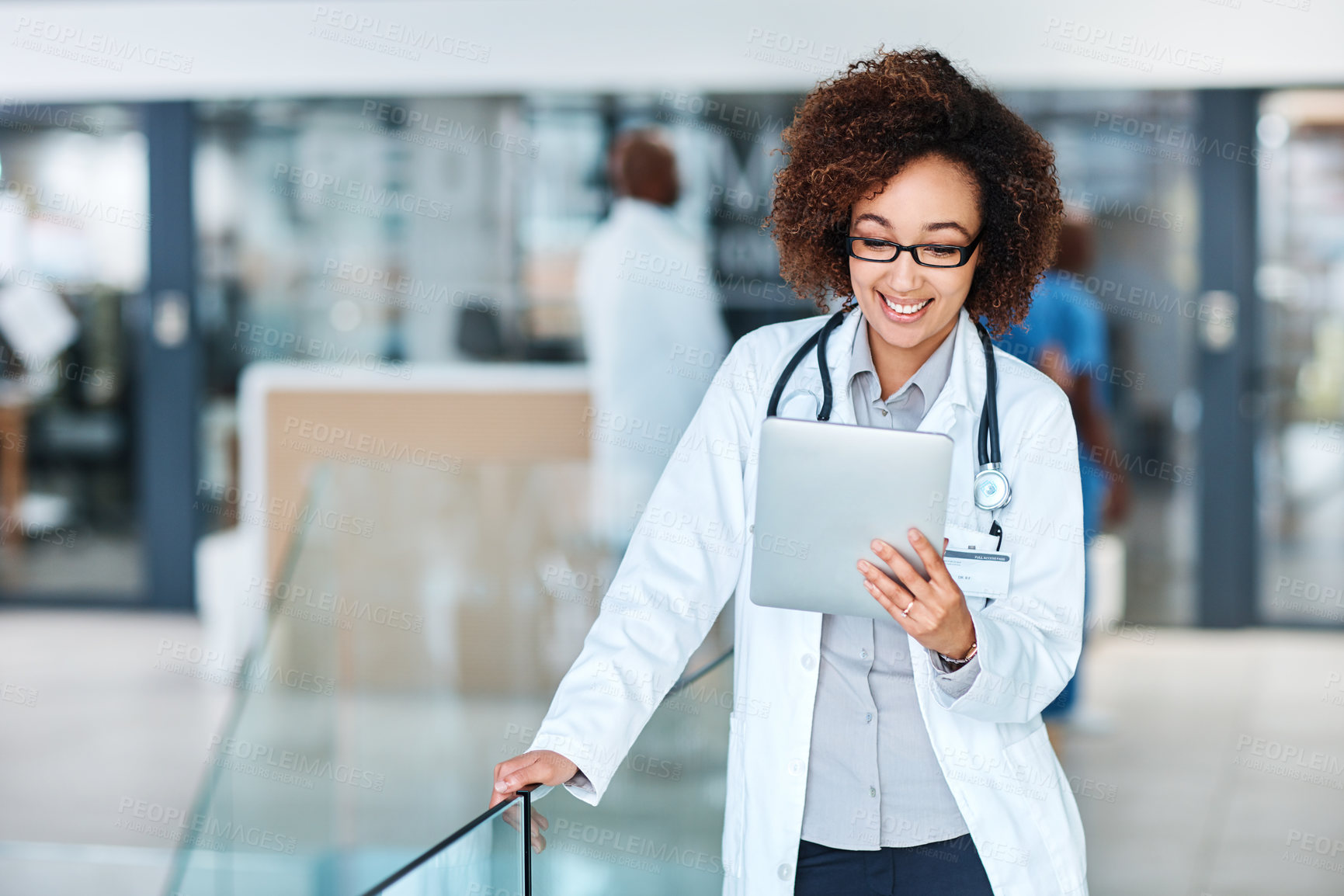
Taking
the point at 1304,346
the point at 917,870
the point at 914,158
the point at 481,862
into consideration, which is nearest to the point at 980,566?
the point at 917,870

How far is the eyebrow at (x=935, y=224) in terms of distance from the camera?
1.47 m

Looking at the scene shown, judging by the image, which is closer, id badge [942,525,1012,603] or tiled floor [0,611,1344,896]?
id badge [942,525,1012,603]

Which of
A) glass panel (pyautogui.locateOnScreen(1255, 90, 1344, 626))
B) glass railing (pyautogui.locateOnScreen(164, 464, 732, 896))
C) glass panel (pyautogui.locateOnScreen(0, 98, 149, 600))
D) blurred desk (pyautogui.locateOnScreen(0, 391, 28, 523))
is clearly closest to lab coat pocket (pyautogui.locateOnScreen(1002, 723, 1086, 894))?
glass railing (pyautogui.locateOnScreen(164, 464, 732, 896))

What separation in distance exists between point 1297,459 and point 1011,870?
4300 millimetres

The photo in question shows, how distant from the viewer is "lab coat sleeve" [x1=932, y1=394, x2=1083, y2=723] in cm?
137

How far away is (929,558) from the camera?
1297mm

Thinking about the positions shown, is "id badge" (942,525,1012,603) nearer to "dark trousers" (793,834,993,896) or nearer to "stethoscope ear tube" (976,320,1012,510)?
"stethoscope ear tube" (976,320,1012,510)

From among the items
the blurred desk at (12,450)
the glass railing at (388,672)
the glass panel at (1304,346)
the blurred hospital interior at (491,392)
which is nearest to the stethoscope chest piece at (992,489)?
the blurred hospital interior at (491,392)

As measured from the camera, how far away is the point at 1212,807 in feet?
12.0

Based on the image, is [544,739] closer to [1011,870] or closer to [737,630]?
[737,630]

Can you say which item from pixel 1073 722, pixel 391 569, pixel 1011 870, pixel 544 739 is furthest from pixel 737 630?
pixel 1073 722

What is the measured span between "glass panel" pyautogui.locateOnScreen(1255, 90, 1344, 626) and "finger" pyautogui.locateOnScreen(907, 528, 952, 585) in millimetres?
4397

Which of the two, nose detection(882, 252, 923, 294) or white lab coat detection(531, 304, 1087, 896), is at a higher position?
nose detection(882, 252, 923, 294)

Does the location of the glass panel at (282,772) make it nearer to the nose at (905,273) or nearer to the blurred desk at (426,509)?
the blurred desk at (426,509)
